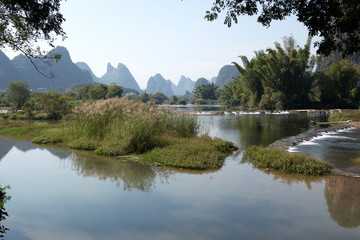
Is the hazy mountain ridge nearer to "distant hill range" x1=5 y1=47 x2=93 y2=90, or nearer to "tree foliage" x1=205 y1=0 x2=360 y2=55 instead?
"distant hill range" x1=5 y1=47 x2=93 y2=90

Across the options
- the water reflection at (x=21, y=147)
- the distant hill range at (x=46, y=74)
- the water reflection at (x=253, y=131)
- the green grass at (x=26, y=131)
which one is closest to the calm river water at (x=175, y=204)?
the water reflection at (x=21, y=147)

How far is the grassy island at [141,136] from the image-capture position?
7.36m

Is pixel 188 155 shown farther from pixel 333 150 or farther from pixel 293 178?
pixel 333 150

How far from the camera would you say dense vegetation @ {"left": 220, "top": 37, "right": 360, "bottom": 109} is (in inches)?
1278

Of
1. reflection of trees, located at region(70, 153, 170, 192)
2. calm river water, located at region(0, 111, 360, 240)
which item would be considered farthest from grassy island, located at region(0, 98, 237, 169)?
calm river water, located at region(0, 111, 360, 240)

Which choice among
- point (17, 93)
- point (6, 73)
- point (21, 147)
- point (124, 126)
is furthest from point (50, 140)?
point (6, 73)

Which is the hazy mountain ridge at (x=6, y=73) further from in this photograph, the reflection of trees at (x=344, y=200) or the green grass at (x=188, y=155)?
the reflection of trees at (x=344, y=200)

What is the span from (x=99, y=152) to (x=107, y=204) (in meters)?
4.12

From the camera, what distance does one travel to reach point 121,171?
21.5 ft

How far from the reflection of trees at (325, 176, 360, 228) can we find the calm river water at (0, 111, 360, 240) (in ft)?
0.04

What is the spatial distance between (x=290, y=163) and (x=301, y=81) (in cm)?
2975

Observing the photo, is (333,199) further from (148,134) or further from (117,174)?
(148,134)

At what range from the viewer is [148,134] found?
8180 mm

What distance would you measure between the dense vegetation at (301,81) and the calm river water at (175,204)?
94.0 ft
